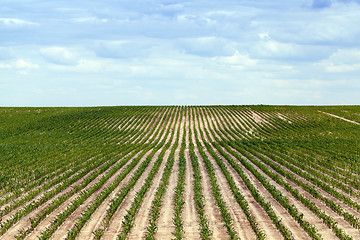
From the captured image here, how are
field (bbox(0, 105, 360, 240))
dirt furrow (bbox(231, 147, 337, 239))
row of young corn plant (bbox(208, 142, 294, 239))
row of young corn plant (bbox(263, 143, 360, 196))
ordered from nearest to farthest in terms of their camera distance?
row of young corn plant (bbox(208, 142, 294, 239)) < dirt furrow (bbox(231, 147, 337, 239)) < field (bbox(0, 105, 360, 240)) < row of young corn plant (bbox(263, 143, 360, 196))

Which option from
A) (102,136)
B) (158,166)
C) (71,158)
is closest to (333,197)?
(158,166)

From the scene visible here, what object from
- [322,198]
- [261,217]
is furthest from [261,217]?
[322,198]

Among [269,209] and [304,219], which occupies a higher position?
[269,209]

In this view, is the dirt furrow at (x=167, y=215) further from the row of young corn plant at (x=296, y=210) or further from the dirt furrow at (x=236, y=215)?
the row of young corn plant at (x=296, y=210)

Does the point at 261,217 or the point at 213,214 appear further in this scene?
the point at 213,214

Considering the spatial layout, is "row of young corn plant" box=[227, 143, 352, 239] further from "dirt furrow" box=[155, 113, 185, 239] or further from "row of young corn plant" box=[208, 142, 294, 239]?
"dirt furrow" box=[155, 113, 185, 239]

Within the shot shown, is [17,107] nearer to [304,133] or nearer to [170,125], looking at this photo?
[170,125]

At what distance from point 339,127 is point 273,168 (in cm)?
3835

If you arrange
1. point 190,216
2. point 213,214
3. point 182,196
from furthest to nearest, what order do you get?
point 182,196 → point 213,214 → point 190,216

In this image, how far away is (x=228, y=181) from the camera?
19.9 metres

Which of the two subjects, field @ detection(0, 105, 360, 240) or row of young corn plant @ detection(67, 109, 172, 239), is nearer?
row of young corn plant @ detection(67, 109, 172, 239)

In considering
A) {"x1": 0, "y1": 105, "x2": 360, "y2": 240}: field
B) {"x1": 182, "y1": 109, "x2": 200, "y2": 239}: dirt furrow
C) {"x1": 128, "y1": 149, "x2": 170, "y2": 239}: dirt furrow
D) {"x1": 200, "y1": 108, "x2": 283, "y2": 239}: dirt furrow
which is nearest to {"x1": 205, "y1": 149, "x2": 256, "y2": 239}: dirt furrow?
{"x1": 0, "y1": 105, "x2": 360, "y2": 240}: field

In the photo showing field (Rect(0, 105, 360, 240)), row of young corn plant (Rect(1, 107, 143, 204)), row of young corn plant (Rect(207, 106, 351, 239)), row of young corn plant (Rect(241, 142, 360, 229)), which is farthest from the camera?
row of young corn plant (Rect(1, 107, 143, 204))

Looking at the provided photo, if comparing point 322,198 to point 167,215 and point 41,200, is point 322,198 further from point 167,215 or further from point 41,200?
point 41,200
